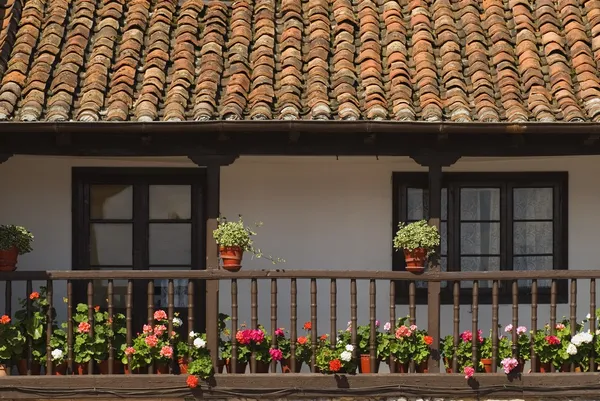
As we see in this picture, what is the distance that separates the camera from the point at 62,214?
433 inches

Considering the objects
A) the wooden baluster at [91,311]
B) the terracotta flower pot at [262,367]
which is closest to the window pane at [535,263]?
the terracotta flower pot at [262,367]

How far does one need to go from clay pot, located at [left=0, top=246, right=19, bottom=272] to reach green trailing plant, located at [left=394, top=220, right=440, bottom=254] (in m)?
3.26

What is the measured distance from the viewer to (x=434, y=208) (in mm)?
9656

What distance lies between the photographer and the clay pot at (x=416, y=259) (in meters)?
9.57

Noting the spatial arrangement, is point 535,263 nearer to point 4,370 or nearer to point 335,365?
point 335,365

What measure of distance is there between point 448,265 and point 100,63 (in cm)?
385

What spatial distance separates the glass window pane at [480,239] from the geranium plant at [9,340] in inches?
171

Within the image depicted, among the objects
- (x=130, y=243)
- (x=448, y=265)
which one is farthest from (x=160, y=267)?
(x=448, y=265)

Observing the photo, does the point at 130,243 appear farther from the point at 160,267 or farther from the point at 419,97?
the point at 419,97

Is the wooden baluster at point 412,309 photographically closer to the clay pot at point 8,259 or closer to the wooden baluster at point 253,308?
the wooden baluster at point 253,308

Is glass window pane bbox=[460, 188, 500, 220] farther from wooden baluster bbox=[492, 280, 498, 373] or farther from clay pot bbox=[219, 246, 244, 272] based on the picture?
clay pot bbox=[219, 246, 244, 272]

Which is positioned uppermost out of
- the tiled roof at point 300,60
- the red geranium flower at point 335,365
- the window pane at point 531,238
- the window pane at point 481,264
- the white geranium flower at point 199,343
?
the tiled roof at point 300,60

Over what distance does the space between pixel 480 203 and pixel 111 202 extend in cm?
364

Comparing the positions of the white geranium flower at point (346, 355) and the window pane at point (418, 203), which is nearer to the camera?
the white geranium flower at point (346, 355)
